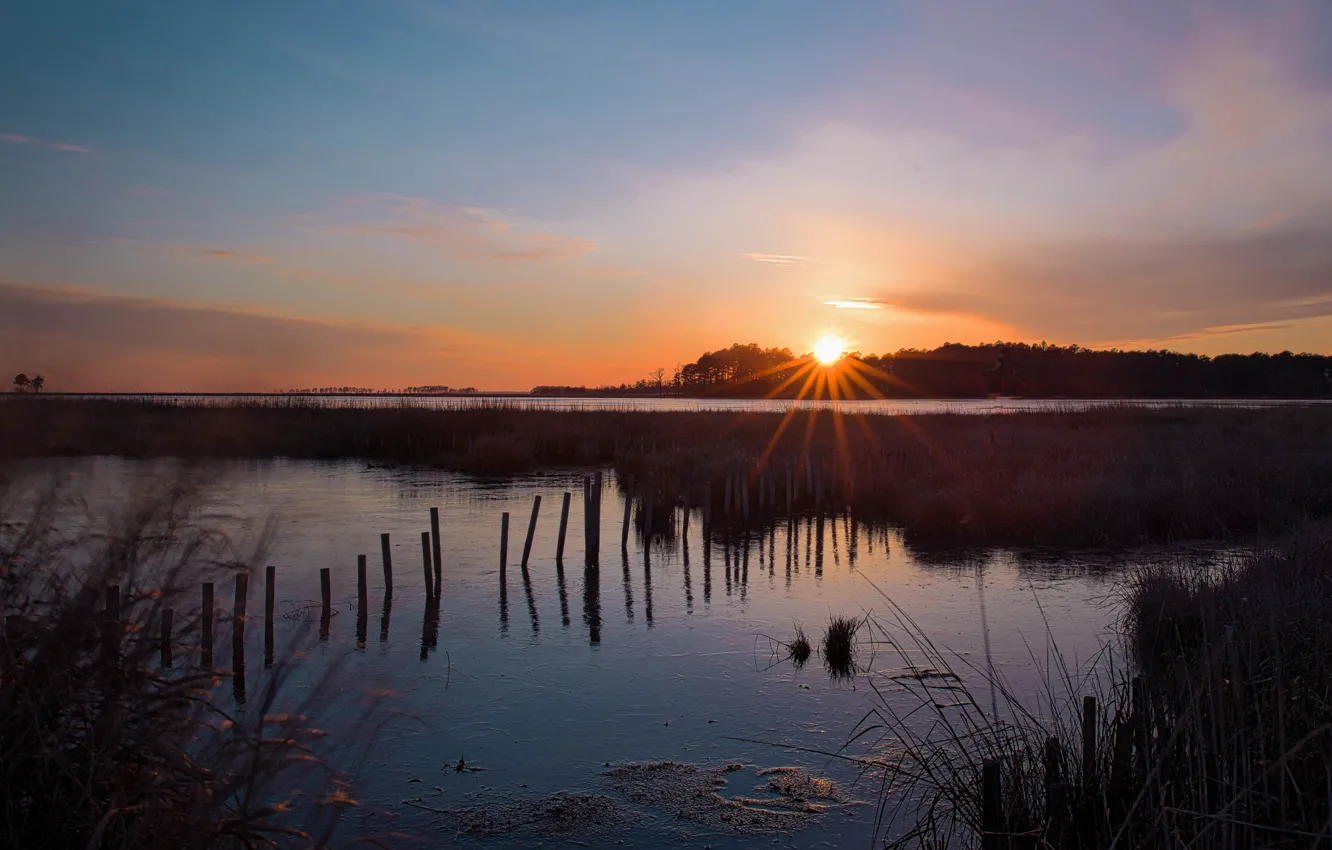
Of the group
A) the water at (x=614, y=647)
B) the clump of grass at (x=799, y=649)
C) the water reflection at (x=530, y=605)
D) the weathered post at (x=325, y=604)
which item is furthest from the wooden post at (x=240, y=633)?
the clump of grass at (x=799, y=649)

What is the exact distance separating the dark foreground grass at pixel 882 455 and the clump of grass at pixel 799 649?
6.32 m

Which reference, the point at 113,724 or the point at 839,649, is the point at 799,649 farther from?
the point at 113,724

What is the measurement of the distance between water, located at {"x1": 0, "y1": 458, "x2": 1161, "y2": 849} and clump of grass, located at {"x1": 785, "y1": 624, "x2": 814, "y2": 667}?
15cm

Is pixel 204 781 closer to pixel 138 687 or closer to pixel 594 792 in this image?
pixel 138 687

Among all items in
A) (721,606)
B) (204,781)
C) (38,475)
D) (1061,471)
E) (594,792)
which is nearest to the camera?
(204,781)

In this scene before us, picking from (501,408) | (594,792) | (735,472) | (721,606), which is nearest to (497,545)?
(721,606)

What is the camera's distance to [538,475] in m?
32.9

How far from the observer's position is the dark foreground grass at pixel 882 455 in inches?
681

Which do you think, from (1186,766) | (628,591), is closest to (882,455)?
(628,591)

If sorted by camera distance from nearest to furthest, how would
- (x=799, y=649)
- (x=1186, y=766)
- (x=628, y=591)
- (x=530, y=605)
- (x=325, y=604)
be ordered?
(x=1186, y=766) < (x=799, y=649) < (x=325, y=604) < (x=530, y=605) < (x=628, y=591)

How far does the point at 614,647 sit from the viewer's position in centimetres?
1090

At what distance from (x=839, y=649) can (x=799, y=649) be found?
1.57ft

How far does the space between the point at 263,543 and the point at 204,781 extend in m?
0.96

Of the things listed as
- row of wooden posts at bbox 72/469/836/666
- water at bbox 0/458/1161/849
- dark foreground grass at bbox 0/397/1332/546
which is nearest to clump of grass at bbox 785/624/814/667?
water at bbox 0/458/1161/849
